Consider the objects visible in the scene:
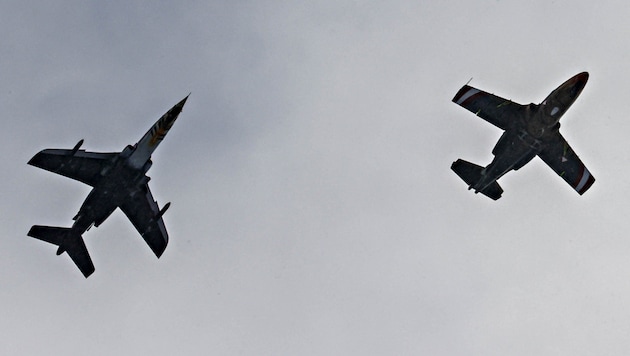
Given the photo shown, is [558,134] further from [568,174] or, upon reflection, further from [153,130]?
[153,130]

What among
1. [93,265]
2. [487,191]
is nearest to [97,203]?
[93,265]

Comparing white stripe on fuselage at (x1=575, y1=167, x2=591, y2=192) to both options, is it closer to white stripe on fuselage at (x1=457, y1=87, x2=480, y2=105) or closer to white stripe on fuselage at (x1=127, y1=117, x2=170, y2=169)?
white stripe on fuselage at (x1=457, y1=87, x2=480, y2=105)

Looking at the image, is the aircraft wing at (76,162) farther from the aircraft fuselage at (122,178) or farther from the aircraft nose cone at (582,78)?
the aircraft nose cone at (582,78)

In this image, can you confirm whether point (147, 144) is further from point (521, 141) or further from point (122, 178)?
point (521, 141)

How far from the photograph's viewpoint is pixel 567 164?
75.4m

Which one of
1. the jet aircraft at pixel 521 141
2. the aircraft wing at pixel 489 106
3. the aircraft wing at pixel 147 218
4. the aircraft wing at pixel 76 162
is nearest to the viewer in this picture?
the jet aircraft at pixel 521 141

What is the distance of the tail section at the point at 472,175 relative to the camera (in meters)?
76.2

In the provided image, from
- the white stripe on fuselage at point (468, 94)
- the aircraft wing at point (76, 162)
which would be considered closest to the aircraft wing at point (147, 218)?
the aircraft wing at point (76, 162)

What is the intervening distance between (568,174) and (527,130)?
298 inches

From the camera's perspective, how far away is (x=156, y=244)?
79812 mm

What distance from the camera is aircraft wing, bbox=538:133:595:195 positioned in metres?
74.1

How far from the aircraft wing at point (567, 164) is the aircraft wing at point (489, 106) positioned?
4.74m

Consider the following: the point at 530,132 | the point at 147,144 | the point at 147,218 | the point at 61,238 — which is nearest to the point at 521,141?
the point at 530,132

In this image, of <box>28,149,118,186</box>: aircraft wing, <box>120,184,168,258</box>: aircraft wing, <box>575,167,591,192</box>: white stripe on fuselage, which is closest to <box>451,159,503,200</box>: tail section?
<box>575,167,591,192</box>: white stripe on fuselage
